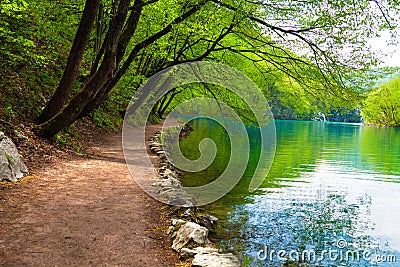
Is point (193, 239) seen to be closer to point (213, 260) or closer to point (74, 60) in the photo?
point (213, 260)

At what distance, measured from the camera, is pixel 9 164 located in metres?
7.41

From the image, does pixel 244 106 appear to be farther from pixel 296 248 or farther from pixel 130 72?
pixel 296 248

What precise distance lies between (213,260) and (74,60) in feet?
24.5

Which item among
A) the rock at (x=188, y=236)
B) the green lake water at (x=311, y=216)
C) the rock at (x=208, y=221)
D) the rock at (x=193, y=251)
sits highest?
the rock at (x=188, y=236)

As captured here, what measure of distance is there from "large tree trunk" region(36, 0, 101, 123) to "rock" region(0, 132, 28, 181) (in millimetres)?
3211

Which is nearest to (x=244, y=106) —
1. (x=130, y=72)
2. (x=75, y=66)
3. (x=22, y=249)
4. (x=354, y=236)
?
(x=130, y=72)

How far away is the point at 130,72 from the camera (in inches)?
720

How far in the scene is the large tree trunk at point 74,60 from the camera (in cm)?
970

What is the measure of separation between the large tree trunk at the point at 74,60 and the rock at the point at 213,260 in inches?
280

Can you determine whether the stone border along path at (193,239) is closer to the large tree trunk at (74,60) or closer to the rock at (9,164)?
the rock at (9,164)

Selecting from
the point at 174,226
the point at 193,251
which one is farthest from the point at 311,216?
the point at 193,251

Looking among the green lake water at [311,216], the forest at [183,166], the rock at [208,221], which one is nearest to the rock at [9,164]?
the forest at [183,166]

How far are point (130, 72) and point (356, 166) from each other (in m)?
11.8

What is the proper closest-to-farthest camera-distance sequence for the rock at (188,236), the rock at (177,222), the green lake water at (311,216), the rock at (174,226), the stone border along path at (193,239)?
the stone border along path at (193,239)
the rock at (188,236)
the rock at (174,226)
the rock at (177,222)
the green lake water at (311,216)
